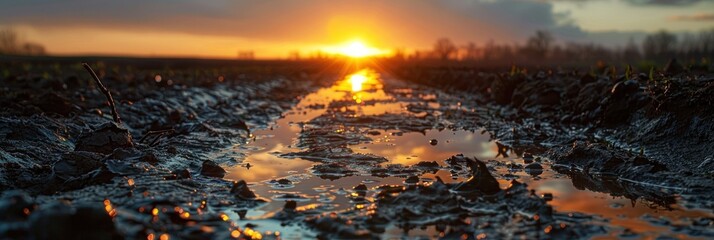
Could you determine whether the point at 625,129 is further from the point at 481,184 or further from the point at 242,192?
the point at 242,192

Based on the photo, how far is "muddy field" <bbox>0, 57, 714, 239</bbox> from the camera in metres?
4.27

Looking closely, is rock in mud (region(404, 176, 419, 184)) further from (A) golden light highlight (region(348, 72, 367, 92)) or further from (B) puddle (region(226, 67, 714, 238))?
(A) golden light highlight (region(348, 72, 367, 92))

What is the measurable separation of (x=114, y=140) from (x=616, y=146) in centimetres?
769

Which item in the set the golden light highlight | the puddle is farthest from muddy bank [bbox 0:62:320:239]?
the golden light highlight

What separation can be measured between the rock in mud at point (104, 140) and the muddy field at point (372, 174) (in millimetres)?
22

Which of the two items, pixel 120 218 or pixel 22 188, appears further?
pixel 22 188

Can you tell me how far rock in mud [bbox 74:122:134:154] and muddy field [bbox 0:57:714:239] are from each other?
0.02 meters

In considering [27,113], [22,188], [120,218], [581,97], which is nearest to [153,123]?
[27,113]

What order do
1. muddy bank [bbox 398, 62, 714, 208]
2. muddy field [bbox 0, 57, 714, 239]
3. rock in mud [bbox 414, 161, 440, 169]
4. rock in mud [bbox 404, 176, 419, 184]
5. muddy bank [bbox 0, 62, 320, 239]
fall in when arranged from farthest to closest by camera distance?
rock in mud [bbox 414, 161, 440, 169]
muddy bank [bbox 398, 62, 714, 208]
rock in mud [bbox 404, 176, 419, 184]
muddy field [bbox 0, 57, 714, 239]
muddy bank [bbox 0, 62, 320, 239]

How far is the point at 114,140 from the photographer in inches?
289

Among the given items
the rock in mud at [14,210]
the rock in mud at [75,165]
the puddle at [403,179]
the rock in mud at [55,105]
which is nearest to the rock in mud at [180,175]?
the puddle at [403,179]

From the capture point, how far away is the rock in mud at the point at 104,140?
7194mm

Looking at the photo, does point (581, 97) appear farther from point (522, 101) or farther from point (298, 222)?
point (298, 222)

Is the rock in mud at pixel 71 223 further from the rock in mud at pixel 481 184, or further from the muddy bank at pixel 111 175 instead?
the rock in mud at pixel 481 184
